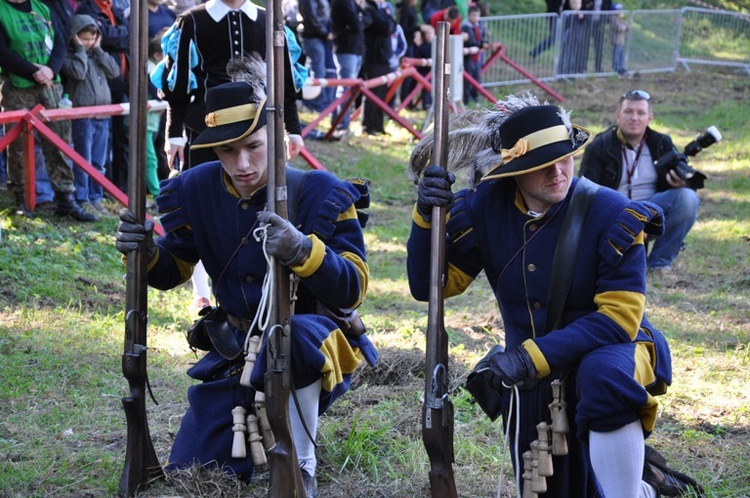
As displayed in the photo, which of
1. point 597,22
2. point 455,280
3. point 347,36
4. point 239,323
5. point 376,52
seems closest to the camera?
point 455,280

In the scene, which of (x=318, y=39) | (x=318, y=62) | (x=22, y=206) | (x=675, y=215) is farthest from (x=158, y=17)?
(x=675, y=215)

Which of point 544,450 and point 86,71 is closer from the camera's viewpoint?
point 544,450

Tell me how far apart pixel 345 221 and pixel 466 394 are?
1774mm

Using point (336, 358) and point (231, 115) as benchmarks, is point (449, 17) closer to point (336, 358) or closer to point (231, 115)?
point (231, 115)

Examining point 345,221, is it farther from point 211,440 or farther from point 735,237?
point 735,237

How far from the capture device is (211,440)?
4504 mm

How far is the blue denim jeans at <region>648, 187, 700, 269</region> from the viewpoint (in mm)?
8570

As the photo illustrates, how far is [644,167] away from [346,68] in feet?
21.5

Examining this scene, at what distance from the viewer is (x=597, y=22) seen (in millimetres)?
19938

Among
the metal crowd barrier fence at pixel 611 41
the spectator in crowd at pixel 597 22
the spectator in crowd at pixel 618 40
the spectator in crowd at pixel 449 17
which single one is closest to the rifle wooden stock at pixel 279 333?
the spectator in crowd at pixel 449 17

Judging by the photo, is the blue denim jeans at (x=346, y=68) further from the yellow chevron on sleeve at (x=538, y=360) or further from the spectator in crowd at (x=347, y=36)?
the yellow chevron on sleeve at (x=538, y=360)

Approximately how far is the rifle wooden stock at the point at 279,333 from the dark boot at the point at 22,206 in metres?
5.48

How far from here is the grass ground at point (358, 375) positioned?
15.1ft

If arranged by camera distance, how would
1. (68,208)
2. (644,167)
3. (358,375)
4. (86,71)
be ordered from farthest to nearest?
(86,71) → (68,208) → (644,167) → (358,375)
